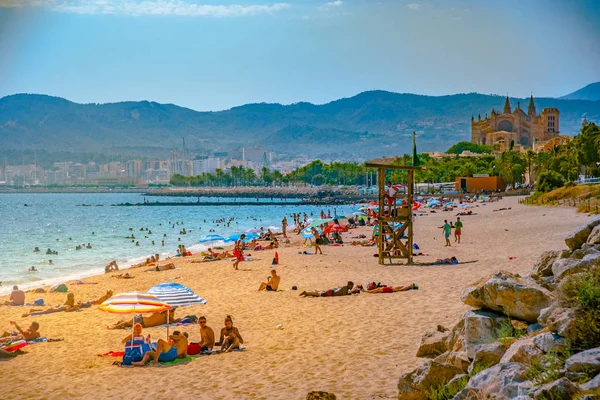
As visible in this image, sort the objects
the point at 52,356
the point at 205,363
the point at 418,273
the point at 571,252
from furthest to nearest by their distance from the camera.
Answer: the point at 418,273 < the point at 52,356 < the point at 205,363 < the point at 571,252

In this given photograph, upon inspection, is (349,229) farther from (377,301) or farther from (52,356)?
(52,356)

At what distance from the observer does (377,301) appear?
14523mm

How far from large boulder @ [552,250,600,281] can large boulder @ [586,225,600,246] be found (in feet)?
1.39

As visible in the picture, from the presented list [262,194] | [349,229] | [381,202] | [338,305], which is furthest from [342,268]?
[262,194]

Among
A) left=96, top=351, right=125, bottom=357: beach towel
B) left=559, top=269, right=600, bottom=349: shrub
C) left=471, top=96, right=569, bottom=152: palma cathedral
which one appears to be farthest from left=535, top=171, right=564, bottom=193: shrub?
left=471, top=96, right=569, bottom=152: palma cathedral

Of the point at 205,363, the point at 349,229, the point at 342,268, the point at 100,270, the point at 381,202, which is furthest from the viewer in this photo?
the point at 349,229

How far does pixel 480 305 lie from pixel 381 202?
12.3 meters

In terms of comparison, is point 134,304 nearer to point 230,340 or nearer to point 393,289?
point 230,340

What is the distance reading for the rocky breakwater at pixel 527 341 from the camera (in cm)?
520

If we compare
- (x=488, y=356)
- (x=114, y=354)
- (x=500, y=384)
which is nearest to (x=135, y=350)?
(x=114, y=354)

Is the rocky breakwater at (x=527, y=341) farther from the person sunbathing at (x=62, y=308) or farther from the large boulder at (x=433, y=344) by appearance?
the person sunbathing at (x=62, y=308)

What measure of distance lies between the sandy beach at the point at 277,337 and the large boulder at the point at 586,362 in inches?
130

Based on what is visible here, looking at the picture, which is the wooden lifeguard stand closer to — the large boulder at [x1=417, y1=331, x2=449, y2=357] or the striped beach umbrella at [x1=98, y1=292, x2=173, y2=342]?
the striped beach umbrella at [x1=98, y1=292, x2=173, y2=342]

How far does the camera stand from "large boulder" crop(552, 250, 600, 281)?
6860mm
